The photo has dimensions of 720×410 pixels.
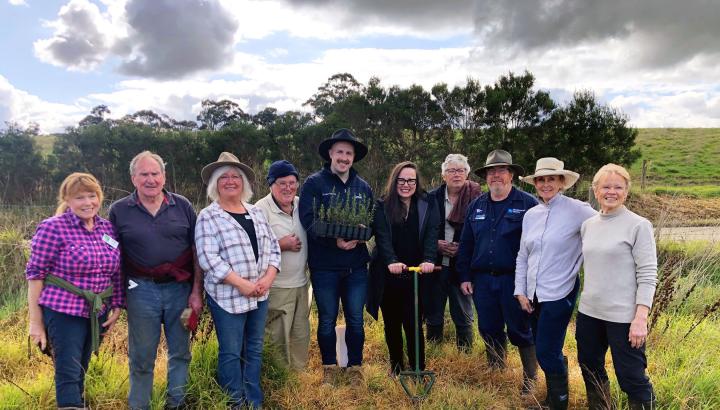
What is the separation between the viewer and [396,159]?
13188mm

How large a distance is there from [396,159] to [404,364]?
30.7 feet

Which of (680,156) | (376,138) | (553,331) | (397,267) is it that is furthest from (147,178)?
(680,156)

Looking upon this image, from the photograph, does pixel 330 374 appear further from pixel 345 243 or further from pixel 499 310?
pixel 499 310

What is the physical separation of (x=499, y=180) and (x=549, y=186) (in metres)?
0.45

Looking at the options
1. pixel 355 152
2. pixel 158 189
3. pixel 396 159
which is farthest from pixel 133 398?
pixel 396 159

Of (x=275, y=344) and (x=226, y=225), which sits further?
(x=275, y=344)

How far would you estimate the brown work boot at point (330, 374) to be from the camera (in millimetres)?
4062

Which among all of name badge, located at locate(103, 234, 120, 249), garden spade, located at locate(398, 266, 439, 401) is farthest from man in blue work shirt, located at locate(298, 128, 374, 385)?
name badge, located at locate(103, 234, 120, 249)

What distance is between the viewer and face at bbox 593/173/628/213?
2.92 metres

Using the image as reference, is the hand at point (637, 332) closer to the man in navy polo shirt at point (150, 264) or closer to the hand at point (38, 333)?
the man in navy polo shirt at point (150, 264)

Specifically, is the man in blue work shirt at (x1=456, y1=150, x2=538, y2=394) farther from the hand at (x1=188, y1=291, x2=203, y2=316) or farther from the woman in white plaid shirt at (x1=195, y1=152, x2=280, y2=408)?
the hand at (x1=188, y1=291, x2=203, y2=316)

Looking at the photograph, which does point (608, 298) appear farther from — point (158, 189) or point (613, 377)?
point (158, 189)

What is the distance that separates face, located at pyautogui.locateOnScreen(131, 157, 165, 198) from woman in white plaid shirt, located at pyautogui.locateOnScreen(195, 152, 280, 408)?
35 centimetres

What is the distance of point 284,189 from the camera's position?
12.9 ft
